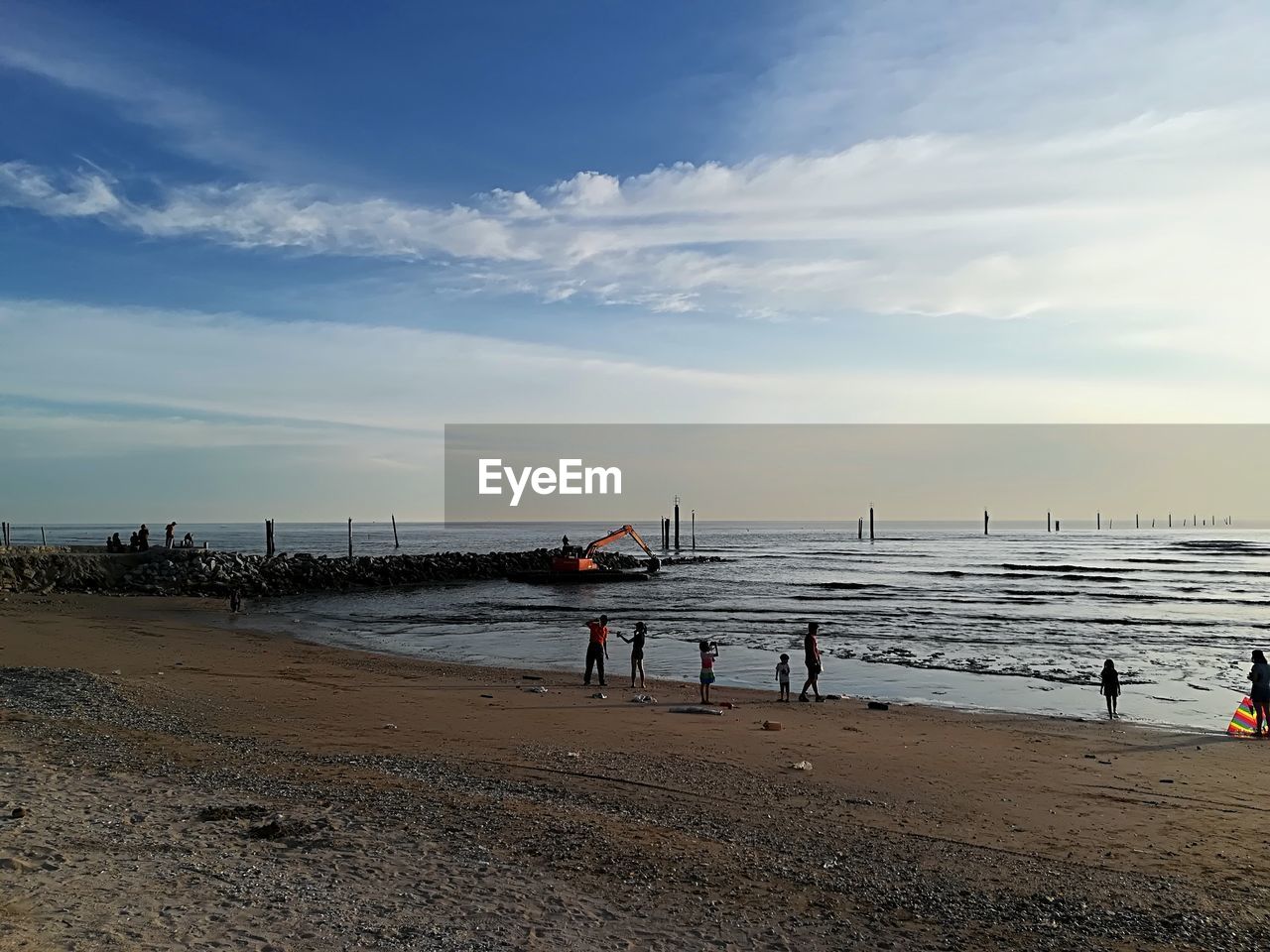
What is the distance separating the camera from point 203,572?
44500 mm

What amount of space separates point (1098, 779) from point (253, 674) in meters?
16.1

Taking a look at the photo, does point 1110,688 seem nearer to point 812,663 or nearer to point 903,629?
point 812,663

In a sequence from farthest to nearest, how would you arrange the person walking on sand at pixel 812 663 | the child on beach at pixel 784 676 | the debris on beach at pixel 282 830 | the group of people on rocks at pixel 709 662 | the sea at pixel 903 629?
1. the sea at pixel 903 629
2. the person walking on sand at pixel 812 663
3. the child on beach at pixel 784 676
4. the group of people on rocks at pixel 709 662
5. the debris on beach at pixel 282 830

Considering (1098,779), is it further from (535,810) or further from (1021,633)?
(1021,633)

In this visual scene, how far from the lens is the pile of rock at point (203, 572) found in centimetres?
4009

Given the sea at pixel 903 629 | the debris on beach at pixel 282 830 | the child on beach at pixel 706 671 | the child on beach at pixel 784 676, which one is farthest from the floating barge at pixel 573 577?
the debris on beach at pixel 282 830

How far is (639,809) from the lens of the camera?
9.13 meters

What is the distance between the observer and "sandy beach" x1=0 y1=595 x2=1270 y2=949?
6.19 m

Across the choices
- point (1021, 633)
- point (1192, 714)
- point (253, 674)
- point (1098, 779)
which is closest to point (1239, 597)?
point (1021, 633)

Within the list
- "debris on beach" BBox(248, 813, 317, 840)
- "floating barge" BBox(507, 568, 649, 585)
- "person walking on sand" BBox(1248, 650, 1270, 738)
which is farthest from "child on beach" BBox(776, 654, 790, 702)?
"floating barge" BBox(507, 568, 649, 585)

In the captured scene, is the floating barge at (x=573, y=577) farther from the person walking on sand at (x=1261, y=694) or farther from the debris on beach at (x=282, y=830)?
the debris on beach at (x=282, y=830)

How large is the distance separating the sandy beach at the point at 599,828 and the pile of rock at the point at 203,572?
1144 inches

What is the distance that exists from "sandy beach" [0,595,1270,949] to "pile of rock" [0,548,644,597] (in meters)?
29.1

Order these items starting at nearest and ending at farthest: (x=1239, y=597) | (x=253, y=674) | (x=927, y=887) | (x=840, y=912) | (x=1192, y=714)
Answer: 1. (x=840, y=912)
2. (x=927, y=887)
3. (x=1192, y=714)
4. (x=253, y=674)
5. (x=1239, y=597)
